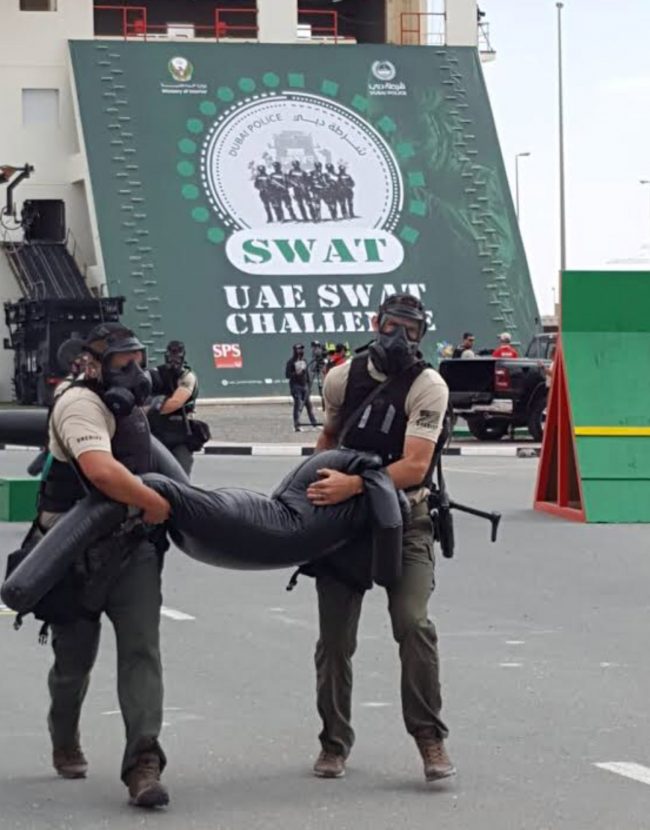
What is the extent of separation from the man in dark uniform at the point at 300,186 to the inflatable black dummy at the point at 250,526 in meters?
46.8

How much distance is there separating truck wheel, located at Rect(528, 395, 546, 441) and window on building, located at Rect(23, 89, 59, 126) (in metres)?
27.0

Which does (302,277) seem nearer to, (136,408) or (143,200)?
(143,200)

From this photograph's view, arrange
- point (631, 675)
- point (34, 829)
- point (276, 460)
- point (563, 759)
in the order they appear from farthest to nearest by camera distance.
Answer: point (276, 460) → point (631, 675) → point (563, 759) → point (34, 829)

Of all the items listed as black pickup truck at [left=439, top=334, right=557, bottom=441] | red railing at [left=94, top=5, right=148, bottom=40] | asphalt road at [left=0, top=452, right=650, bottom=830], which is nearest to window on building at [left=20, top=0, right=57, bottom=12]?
red railing at [left=94, top=5, right=148, bottom=40]

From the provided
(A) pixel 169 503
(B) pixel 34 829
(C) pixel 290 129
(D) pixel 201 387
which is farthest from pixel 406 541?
(C) pixel 290 129

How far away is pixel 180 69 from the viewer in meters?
54.6

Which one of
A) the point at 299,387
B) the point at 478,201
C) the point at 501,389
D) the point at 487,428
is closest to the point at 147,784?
the point at 501,389

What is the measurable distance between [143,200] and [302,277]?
15.5 ft

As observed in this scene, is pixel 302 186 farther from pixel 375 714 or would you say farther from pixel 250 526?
pixel 250 526

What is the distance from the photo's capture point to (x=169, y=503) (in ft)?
23.0

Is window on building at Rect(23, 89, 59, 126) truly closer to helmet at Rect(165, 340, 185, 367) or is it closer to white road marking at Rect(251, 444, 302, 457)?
white road marking at Rect(251, 444, 302, 457)

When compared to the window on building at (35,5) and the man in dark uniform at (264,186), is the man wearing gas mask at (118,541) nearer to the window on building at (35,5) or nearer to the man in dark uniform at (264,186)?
the man in dark uniform at (264,186)

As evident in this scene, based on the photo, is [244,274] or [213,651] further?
[244,274]

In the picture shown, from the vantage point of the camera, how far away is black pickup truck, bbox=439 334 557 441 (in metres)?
31.9
